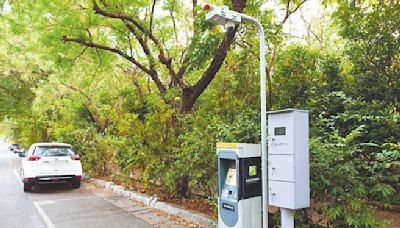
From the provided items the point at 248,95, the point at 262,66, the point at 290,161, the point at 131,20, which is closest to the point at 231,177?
the point at 290,161

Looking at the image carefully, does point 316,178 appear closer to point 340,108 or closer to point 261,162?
point 261,162

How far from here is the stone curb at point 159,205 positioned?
19.7 ft

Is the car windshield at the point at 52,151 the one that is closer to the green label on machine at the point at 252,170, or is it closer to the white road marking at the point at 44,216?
the white road marking at the point at 44,216

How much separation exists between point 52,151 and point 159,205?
4.91 m

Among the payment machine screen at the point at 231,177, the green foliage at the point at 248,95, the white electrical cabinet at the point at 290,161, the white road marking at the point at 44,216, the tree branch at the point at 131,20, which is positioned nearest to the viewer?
the white electrical cabinet at the point at 290,161

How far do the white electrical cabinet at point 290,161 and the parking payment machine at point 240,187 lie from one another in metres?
0.43

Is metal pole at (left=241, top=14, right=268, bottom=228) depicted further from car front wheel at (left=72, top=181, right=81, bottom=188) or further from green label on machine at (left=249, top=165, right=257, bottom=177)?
car front wheel at (left=72, top=181, right=81, bottom=188)

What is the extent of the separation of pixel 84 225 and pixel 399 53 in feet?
23.9

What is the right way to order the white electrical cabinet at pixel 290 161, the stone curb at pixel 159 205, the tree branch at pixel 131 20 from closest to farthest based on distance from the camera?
the white electrical cabinet at pixel 290 161 < the stone curb at pixel 159 205 < the tree branch at pixel 131 20

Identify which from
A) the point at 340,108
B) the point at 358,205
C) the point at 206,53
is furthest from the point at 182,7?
the point at 358,205

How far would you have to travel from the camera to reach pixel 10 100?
2234cm

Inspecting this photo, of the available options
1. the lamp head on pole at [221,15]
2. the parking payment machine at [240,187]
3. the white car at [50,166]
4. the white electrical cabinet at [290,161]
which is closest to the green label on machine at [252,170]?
the parking payment machine at [240,187]

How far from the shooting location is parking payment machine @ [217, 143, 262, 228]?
4.28 metres

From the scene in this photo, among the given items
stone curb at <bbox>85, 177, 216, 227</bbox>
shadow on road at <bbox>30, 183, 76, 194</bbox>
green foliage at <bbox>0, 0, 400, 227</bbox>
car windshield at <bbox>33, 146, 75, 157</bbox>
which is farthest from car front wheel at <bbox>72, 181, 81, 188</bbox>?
green foliage at <bbox>0, 0, 400, 227</bbox>
